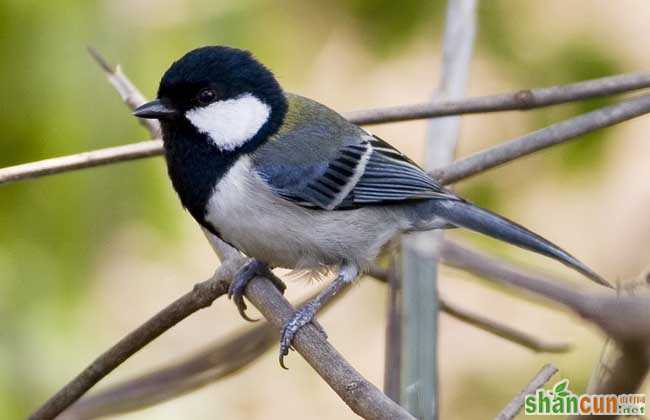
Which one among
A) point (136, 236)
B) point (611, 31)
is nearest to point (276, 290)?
point (136, 236)

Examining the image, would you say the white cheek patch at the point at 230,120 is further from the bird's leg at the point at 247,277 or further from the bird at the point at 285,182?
the bird's leg at the point at 247,277

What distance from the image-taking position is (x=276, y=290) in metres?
1.55

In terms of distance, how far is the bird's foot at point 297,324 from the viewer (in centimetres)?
141

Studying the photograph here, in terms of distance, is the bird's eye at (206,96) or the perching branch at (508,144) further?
the bird's eye at (206,96)

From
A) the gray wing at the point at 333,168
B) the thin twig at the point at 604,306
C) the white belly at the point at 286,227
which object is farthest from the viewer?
the gray wing at the point at 333,168

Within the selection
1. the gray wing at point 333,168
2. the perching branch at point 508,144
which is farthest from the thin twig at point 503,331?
the perching branch at point 508,144

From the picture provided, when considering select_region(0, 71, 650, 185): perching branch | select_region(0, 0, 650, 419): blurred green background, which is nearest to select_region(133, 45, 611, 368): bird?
select_region(0, 71, 650, 185): perching branch

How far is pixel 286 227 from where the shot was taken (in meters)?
1.58

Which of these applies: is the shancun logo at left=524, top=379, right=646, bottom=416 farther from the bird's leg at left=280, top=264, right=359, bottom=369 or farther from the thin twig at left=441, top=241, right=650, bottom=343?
the bird's leg at left=280, top=264, right=359, bottom=369

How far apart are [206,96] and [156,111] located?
0.10m

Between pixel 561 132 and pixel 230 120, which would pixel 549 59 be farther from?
pixel 230 120

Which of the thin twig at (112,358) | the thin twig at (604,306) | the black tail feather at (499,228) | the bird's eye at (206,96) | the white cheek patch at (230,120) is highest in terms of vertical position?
the thin twig at (604,306)

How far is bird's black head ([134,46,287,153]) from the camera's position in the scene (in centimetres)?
155

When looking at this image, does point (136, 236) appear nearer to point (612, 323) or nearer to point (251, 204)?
→ point (251, 204)
